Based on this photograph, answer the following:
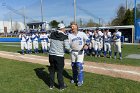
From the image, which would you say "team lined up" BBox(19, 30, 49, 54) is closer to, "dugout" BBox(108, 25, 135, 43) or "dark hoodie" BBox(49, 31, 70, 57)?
"dark hoodie" BBox(49, 31, 70, 57)

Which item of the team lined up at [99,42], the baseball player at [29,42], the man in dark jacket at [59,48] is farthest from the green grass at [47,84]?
the baseball player at [29,42]

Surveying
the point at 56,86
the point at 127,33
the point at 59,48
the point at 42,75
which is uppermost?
the point at 127,33

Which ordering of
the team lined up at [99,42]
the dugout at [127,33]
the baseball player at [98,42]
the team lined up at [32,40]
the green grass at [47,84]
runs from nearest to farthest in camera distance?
the green grass at [47,84]
the team lined up at [99,42]
the baseball player at [98,42]
the team lined up at [32,40]
the dugout at [127,33]

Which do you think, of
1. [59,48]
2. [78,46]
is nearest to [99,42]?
[78,46]

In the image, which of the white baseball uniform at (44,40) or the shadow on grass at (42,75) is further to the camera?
the white baseball uniform at (44,40)

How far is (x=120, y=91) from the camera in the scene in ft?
25.8

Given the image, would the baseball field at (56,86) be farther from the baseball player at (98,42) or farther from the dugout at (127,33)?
the dugout at (127,33)

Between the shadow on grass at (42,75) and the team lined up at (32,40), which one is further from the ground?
the team lined up at (32,40)

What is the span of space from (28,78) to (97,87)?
9.71 feet

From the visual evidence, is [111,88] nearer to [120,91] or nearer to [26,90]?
[120,91]

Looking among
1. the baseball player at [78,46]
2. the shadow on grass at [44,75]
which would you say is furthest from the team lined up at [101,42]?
the baseball player at [78,46]

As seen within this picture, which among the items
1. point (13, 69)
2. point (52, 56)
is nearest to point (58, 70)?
point (52, 56)

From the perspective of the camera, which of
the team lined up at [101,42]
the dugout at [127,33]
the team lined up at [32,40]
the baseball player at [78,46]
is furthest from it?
the dugout at [127,33]

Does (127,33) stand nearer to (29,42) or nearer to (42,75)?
(29,42)
